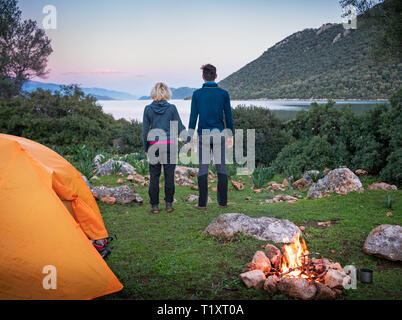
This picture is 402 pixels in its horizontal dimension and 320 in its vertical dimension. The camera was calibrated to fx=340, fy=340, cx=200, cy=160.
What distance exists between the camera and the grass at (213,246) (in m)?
3.26

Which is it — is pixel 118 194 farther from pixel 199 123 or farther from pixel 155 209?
pixel 199 123

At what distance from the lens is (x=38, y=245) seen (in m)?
3.17

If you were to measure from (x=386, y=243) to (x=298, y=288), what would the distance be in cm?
153

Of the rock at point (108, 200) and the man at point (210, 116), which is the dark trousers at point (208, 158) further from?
the rock at point (108, 200)

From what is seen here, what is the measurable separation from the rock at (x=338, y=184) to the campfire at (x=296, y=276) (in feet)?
11.4

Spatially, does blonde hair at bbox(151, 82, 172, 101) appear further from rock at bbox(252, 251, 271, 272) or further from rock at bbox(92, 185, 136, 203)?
rock at bbox(252, 251, 271, 272)

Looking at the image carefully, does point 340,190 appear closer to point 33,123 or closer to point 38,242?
point 38,242

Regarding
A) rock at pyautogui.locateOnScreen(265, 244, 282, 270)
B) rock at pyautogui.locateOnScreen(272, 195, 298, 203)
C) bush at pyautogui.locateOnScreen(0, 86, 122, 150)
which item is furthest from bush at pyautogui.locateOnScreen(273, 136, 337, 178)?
bush at pyautogui.locateOnScreen(0, 86, 122, 150)

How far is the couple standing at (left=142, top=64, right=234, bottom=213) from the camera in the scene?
5.54 metres

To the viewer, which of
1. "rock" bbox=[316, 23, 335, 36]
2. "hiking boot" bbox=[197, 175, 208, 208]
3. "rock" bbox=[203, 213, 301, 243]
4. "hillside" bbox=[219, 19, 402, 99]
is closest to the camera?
"rock" bbox=[203, 213, 301, 243]

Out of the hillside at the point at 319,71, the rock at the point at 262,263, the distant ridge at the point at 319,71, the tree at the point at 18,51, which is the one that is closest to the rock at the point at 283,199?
the rock at the point at 262,263

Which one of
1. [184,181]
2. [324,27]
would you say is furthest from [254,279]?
[324,27]

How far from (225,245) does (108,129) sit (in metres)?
14.0
